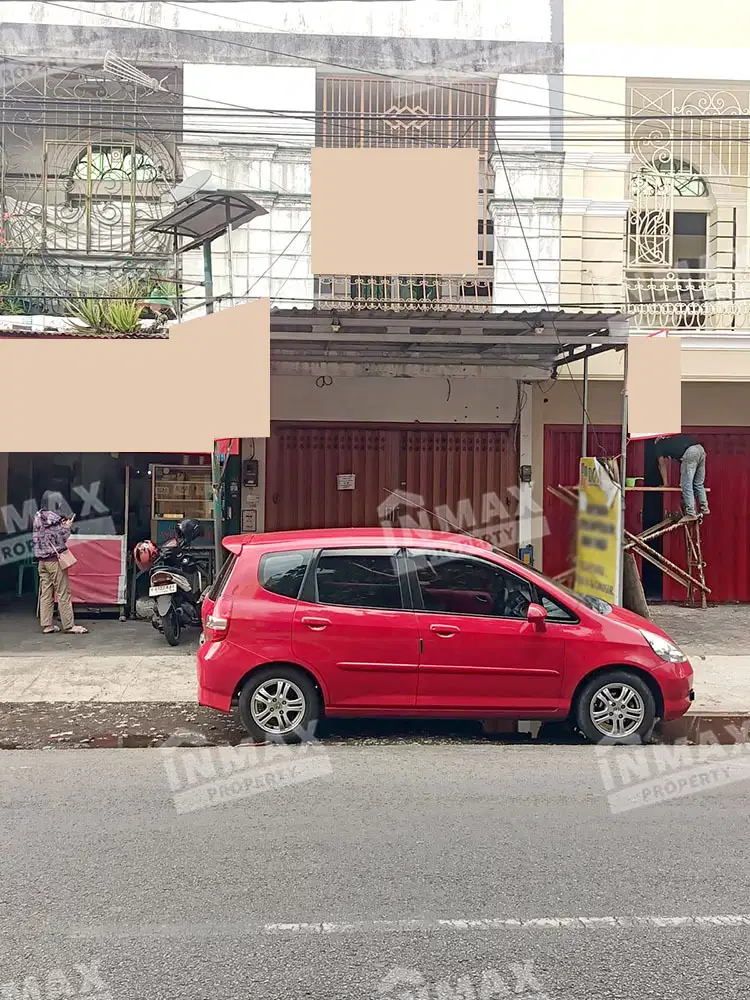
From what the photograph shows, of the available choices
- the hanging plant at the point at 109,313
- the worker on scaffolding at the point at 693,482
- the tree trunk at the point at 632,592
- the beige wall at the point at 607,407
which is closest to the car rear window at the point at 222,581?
the hanging plant at the point at 109,313

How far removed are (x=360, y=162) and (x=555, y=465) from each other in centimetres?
498

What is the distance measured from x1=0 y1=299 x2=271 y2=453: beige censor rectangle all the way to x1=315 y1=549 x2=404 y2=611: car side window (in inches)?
88.0

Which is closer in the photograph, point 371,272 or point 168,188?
point 371,272

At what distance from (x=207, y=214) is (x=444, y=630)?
5.75 meters

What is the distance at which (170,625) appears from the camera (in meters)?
9.98

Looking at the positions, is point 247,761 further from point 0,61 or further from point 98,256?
point 0,61

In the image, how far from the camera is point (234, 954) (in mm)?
3646

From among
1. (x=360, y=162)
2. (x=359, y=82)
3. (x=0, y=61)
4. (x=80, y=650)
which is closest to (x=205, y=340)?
(x=360, y=162)

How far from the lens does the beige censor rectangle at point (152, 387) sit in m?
8.85

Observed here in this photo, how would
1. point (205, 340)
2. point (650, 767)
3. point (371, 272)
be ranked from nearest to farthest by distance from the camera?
point (650, 767), point (205, 340), point (371, 272)

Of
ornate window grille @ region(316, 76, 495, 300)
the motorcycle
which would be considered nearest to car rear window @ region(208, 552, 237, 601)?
the motorcycle

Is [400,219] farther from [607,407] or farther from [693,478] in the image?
[693,478]

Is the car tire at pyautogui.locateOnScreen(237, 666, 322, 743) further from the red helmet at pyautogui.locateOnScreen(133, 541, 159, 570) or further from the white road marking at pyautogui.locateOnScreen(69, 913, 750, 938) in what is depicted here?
the red helmet at pyautogui.locateOnScreen(133, 541, 159, 570)

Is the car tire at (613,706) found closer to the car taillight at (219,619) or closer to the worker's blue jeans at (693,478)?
the car taillight at (219,619)
